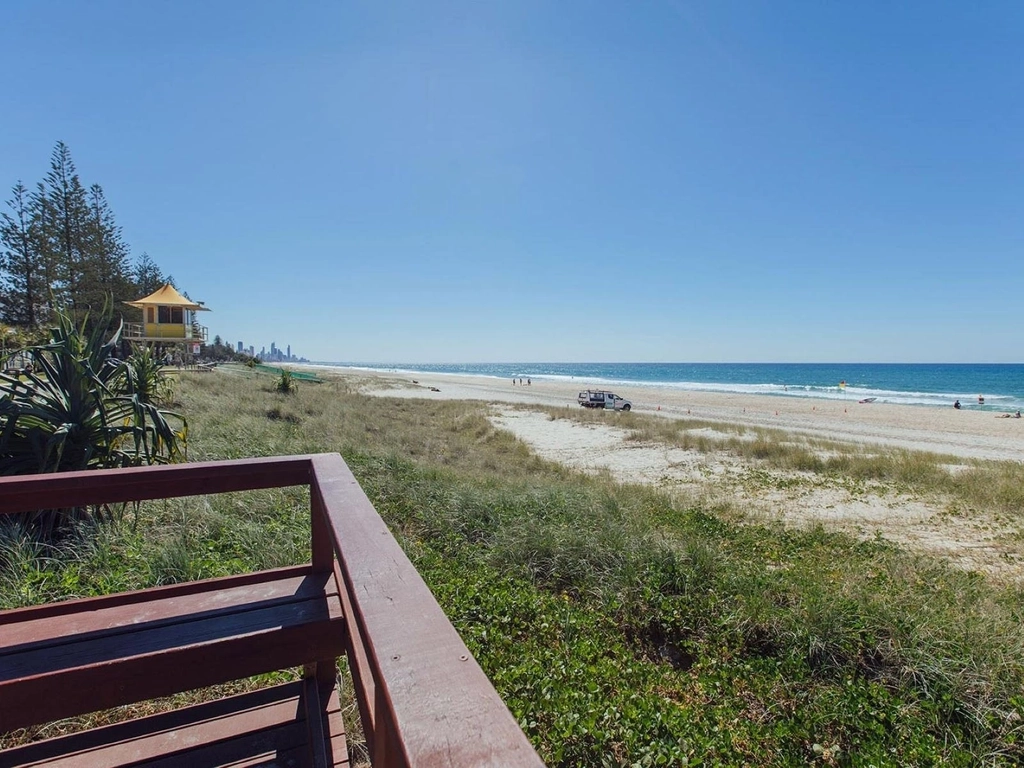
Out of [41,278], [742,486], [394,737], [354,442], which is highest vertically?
[41,278]

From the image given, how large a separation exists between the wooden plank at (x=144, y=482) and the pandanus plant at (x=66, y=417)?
1.99 metres

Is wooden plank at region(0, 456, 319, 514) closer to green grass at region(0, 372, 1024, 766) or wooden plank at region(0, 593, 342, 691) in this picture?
Result: wooden plank at region(0, 593, 342, 691)

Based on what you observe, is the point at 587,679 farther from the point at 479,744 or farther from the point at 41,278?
the point at 41,278

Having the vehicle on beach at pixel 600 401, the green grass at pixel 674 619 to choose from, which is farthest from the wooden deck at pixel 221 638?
the vehicle on beach at pixel 600 401

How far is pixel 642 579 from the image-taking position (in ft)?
13.8

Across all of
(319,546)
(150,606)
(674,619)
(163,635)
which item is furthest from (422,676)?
(674,619)

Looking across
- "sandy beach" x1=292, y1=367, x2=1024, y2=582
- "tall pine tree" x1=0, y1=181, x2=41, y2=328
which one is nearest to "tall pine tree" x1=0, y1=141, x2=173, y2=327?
"tall pine tree" x1=0, y1=181, x2=41, y2=328

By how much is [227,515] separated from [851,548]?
6.55m

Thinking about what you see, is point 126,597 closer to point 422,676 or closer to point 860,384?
point 422,676

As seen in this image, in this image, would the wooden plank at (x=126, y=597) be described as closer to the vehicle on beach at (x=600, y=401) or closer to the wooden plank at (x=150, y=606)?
the wooden plank at (x=150, y=606)

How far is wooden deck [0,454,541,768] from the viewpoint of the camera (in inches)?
50.8

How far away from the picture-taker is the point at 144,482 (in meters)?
2.14

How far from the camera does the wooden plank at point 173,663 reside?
1.59m

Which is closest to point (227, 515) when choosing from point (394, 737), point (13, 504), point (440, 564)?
point (440, 564)
